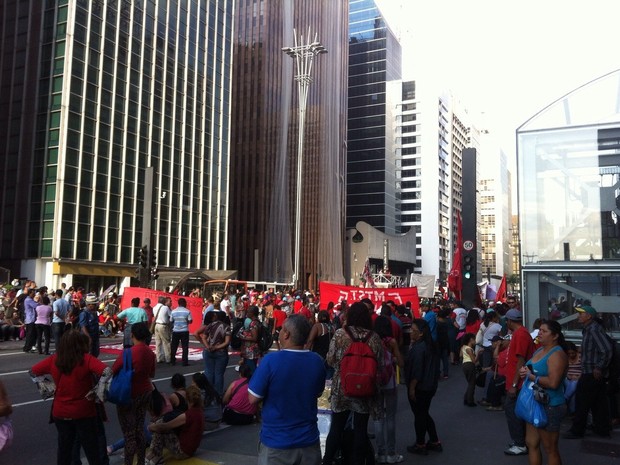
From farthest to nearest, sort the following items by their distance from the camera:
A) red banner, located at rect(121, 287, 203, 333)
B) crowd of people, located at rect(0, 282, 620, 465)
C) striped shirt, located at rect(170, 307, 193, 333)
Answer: red banner, located at rect(121, 287, 203, 333)
striped shirt, located at rect(170, 307, 193, 333)
crowd of people, located at rect(0, 282, 620, 465)

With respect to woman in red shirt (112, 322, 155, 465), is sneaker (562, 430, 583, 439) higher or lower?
lower

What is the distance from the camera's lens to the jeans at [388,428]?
21.1ft

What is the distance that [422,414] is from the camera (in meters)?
6.80

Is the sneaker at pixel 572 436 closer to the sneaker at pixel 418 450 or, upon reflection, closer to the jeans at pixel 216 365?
the sneaker at pixel 418 450

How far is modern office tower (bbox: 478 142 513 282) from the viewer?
520ft

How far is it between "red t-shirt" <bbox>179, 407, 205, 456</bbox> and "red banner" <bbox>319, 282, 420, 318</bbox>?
11.1 metres

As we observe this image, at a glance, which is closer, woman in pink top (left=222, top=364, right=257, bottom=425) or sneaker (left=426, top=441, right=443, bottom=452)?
sneaker (left=426, top=441, right=443, bottom=452)

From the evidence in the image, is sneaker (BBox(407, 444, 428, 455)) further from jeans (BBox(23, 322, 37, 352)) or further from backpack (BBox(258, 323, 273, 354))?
jeans (BBox(23, 322, 37, 352))

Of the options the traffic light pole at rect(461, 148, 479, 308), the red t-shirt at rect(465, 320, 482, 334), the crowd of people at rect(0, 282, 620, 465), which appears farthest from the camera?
the traffic light pole at rect(461, 148, 479, 308)

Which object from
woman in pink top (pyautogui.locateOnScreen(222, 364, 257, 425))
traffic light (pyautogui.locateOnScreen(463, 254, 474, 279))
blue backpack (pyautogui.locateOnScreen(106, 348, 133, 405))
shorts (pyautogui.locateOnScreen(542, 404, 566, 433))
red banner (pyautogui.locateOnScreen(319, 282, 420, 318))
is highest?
traffic light (pyautogui.locateOnScreen(463, 254, 474, 279))

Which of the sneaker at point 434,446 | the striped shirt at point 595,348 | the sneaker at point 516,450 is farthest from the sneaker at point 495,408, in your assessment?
the sneaker at point 434,446

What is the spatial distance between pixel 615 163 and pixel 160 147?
4338cm

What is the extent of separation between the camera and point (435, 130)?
11269 centimetres

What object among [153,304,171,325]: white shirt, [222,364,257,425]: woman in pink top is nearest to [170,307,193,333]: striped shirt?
[153,304,171,325]: white shirt
